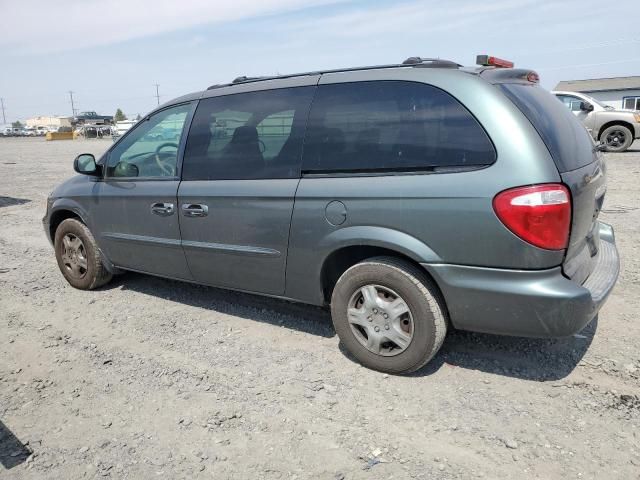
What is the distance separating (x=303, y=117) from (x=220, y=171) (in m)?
0.80

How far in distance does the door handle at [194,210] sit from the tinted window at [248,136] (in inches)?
8.4

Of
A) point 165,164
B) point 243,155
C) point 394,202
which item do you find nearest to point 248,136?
point 243,155

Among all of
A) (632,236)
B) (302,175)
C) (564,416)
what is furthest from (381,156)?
(632,236)

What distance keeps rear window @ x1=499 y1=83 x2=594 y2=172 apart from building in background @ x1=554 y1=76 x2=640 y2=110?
41657 mm

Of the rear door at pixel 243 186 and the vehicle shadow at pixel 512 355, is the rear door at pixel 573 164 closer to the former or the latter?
the vehicle shadow at pixel 512 355

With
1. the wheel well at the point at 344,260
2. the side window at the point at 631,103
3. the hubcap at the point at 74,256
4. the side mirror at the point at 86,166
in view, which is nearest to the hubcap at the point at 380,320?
the wheel well at the point at 344,260

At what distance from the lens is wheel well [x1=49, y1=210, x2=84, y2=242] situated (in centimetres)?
515

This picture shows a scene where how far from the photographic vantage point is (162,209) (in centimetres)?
417

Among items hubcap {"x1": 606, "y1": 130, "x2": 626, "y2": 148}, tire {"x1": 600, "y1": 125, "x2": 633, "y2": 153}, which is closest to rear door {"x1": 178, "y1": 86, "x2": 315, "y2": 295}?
tire {"x1": 600, "y1": 125, "x2": 633, "y2": 153}

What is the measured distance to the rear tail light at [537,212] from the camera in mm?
2660

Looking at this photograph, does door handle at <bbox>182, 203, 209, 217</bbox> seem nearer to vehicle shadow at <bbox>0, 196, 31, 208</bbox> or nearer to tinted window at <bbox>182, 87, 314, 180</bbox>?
tinted window at <bbox>182, 87, 314, 180</bbox>

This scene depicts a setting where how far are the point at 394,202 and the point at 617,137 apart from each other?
14.3 metres

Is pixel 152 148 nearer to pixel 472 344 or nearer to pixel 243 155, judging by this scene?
pixel 243 155

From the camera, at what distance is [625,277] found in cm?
473
